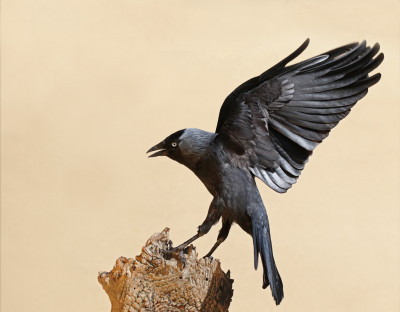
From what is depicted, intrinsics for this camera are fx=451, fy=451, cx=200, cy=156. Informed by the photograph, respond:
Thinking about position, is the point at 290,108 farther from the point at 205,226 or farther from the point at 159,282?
the point at 159,282

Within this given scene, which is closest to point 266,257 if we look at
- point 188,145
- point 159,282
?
point 159,282

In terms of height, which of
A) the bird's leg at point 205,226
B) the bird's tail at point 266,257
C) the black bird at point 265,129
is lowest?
the bird's tail at point 266,257

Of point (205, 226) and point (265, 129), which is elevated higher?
point (265, 129)

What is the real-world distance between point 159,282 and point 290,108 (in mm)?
921

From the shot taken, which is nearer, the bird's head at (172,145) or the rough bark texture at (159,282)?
the rough bark texture at (159,282)

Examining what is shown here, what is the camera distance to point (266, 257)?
1.83 metres

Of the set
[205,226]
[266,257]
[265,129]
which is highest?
[265,129]

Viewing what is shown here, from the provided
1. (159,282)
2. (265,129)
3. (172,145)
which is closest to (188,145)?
(172,145)

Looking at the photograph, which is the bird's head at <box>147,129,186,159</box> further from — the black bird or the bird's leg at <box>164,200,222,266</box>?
the bird's leg at <box>164,200,222,266</box>

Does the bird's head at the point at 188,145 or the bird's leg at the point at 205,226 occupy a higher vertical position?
the bird's head at the point at 188,145

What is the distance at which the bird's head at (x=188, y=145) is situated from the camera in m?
1.92

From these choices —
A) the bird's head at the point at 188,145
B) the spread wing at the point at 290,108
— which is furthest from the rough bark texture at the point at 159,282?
the spread wing at the point at 290,108

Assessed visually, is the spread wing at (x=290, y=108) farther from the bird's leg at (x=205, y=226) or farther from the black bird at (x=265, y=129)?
the bird's leg at (x=205, y=226)

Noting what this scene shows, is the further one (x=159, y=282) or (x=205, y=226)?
(x=205, y=226)
